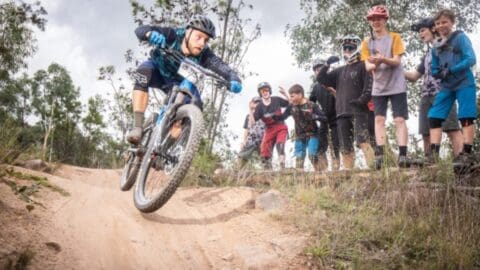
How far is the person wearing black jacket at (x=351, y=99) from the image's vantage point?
5.38 m

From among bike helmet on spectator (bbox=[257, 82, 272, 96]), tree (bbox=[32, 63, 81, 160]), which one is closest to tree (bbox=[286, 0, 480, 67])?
bike helmet on spectator (bbox=[257, 82, 272, 96])

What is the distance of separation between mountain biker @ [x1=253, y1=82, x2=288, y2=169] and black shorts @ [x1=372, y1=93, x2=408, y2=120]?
234cm

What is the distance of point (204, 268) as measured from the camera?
9.37ft

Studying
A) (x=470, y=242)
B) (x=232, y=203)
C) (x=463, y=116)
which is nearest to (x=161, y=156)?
(x=232, y=203)

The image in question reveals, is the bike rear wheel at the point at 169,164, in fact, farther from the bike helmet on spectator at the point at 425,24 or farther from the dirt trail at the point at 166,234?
the bike helmet on spectator at the point at 425,24

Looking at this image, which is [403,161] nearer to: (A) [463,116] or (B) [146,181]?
(A) [463,116]

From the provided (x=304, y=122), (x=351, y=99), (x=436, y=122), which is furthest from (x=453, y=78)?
(x=304, y=122)

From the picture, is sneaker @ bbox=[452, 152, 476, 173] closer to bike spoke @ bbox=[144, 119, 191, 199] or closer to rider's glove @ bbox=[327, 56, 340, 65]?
rider's glove @ bbox=[327, 56, 340, 65]

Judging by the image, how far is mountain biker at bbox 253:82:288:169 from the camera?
7238mm

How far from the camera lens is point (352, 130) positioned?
5.53 metres

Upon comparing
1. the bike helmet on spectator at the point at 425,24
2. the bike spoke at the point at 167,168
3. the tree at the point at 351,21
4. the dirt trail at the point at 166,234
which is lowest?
the dirt trail at the point at 166,234

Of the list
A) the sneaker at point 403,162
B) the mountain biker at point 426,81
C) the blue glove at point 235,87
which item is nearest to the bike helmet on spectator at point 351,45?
the mountain biker at point 426,81

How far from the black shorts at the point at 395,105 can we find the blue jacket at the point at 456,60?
1.52 feet

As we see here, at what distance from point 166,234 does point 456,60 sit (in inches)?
150
